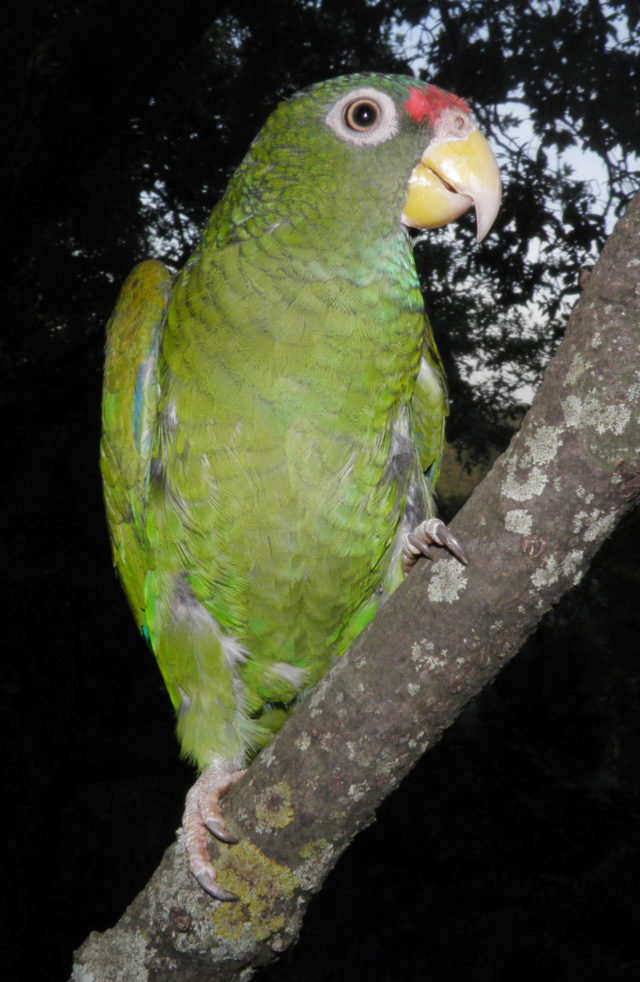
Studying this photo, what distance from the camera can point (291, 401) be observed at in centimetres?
180

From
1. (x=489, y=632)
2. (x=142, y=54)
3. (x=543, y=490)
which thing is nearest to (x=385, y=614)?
(x=489, y=632)

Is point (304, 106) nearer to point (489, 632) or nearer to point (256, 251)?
point (256, 251)

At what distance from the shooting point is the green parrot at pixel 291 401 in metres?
1.81

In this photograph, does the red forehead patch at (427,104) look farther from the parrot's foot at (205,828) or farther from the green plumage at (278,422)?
the parrot's foot at (205,828)

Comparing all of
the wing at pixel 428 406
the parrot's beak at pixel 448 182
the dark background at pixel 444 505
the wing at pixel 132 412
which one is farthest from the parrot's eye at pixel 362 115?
the dark background at pixel 444 505

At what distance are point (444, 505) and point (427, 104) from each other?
5.04 m

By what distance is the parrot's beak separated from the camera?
6.15ft

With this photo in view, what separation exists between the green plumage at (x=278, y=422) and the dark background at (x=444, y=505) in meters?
2.41

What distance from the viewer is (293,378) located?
179 centimetres

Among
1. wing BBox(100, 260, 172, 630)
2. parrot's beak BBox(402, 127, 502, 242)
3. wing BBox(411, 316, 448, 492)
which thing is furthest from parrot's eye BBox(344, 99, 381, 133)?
wing BBox(100, 260, 172, 630)

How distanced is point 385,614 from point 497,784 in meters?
4.69

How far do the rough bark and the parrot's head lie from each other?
91cm

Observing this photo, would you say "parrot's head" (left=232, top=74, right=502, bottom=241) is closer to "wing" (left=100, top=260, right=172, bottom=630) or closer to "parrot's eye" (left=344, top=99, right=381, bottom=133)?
"parrot's eye" (left=344, top=99, right=381, bottom=133)

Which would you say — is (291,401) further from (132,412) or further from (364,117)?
(364,117)
